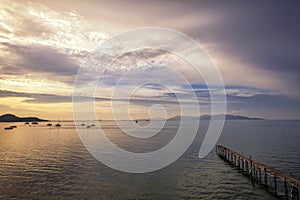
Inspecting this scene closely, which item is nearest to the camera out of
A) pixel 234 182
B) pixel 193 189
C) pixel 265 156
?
pixel 193 189

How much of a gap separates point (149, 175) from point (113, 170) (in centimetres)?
760

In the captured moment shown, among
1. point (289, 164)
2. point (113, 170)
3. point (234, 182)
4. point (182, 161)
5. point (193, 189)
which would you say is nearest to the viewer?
point (193, 189)

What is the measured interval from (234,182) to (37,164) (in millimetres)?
38742

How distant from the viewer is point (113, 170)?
44.8 m

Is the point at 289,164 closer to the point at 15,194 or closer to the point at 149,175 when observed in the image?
the point at 149,175

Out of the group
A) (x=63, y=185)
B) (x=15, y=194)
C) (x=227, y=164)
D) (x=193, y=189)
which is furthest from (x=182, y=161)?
(x=15, y=194)

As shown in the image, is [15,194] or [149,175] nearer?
[15,194]

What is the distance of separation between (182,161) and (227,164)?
31.7 ft

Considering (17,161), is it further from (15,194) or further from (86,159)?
(15,194)

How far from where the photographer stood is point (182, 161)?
5434 centimetres

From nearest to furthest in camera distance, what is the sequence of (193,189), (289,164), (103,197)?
(103,197)
(193,189)
(289,164)

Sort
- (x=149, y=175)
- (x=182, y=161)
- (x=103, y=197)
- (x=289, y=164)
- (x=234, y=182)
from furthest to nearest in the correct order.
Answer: (x=182, y=161)
(x=289, y=164)
(x=149, y=175)
(x=234, y=182)
(x=103, y=197)

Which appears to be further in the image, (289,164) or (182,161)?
(182,161)

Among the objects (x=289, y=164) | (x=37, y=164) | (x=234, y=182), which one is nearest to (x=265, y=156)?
(x=289, y=164)
